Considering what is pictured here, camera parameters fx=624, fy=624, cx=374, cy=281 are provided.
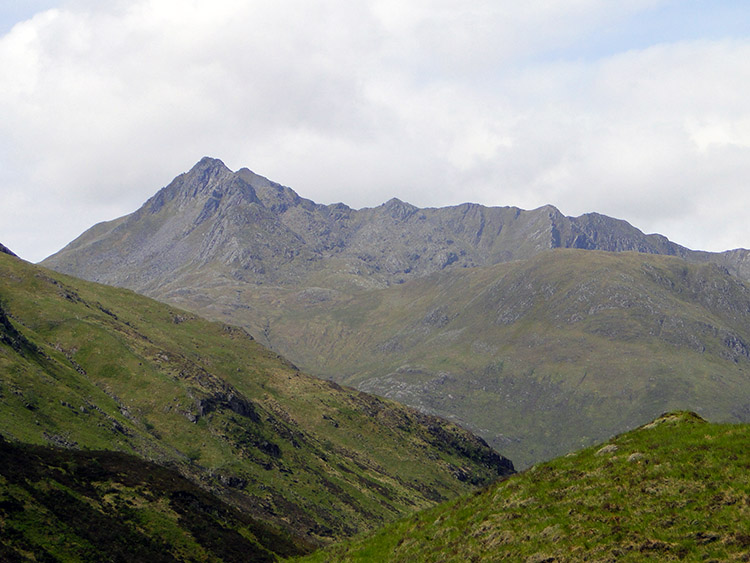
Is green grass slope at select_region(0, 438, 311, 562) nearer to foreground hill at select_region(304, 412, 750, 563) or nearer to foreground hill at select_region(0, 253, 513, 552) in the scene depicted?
foreground hill at select_region(0, 253, 513, 552)

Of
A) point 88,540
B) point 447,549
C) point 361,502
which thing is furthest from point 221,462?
point 447,549

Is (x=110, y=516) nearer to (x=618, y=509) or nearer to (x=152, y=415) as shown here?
(x=618, y=509)

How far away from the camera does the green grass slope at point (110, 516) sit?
58.3 metres

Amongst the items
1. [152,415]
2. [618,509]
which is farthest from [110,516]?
[152,415]

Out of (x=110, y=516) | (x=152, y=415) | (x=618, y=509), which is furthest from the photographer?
(x=152, y=415)

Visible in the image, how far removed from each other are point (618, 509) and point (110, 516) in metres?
60.2

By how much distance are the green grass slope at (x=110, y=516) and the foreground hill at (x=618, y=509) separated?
105 ft

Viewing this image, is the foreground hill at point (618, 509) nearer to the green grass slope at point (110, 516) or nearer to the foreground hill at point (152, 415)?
the green grass slope at point (110, 516)

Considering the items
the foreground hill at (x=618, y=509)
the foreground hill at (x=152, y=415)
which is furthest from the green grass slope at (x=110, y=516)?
the foreground hill at (x=618, y=509)

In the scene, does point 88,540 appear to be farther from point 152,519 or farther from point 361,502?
point 361,502

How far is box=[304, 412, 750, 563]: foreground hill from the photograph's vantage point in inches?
1118

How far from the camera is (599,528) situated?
3098 cm

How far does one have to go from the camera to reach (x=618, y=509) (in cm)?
3228

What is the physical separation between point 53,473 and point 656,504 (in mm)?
66429
